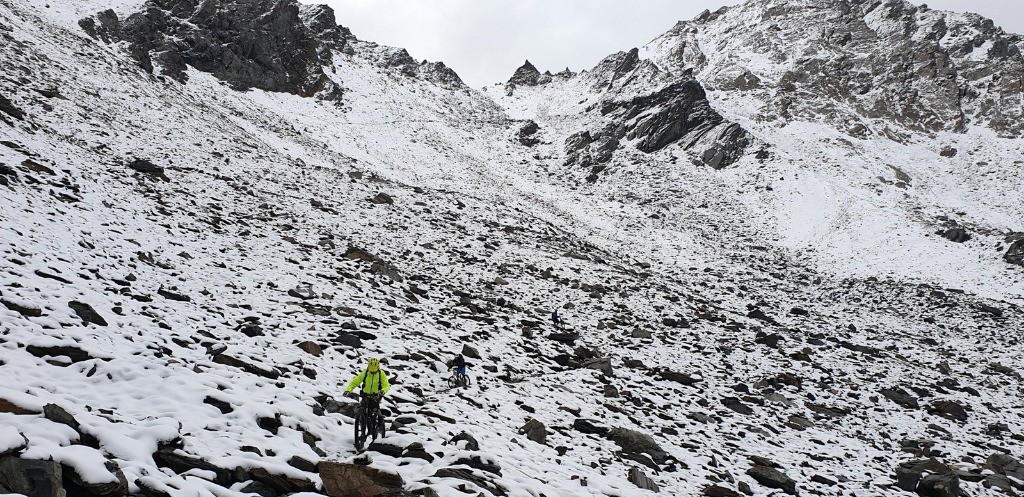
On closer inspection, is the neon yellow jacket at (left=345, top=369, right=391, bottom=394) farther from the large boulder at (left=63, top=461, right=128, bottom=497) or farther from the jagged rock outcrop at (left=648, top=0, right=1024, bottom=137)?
the jagged rock outcrop at (left=648, top=0, right=1024, bottom=137)

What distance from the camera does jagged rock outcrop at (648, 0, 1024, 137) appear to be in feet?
200

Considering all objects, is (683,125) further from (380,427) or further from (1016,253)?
(380,427)

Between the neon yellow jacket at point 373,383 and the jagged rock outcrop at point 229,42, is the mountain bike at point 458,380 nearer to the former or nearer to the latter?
the neon yellow jacket at point 373,383

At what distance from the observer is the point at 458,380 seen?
1305 cm

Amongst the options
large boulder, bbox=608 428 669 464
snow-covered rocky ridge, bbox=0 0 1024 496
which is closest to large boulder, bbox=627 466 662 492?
snow-covered rocky ridge, bbox=0 0 1024 496

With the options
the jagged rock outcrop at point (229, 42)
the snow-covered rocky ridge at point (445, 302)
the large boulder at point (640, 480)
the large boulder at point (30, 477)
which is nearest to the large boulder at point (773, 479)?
the snow-covered rocky ridge at point (445, 302)

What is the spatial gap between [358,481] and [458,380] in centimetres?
634

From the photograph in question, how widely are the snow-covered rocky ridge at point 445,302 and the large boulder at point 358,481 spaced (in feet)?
0.16

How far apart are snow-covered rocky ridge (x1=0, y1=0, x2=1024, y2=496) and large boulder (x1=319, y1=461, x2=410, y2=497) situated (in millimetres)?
49

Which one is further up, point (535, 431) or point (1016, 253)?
point (1016, 253)

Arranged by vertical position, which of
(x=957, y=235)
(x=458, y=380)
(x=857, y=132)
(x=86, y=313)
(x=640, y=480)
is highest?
(x=857, y=132)

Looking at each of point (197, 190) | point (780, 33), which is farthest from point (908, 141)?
point (197, 190)

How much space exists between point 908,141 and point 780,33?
32981 mm

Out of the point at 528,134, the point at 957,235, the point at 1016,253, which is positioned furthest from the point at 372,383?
the point at 528,134
